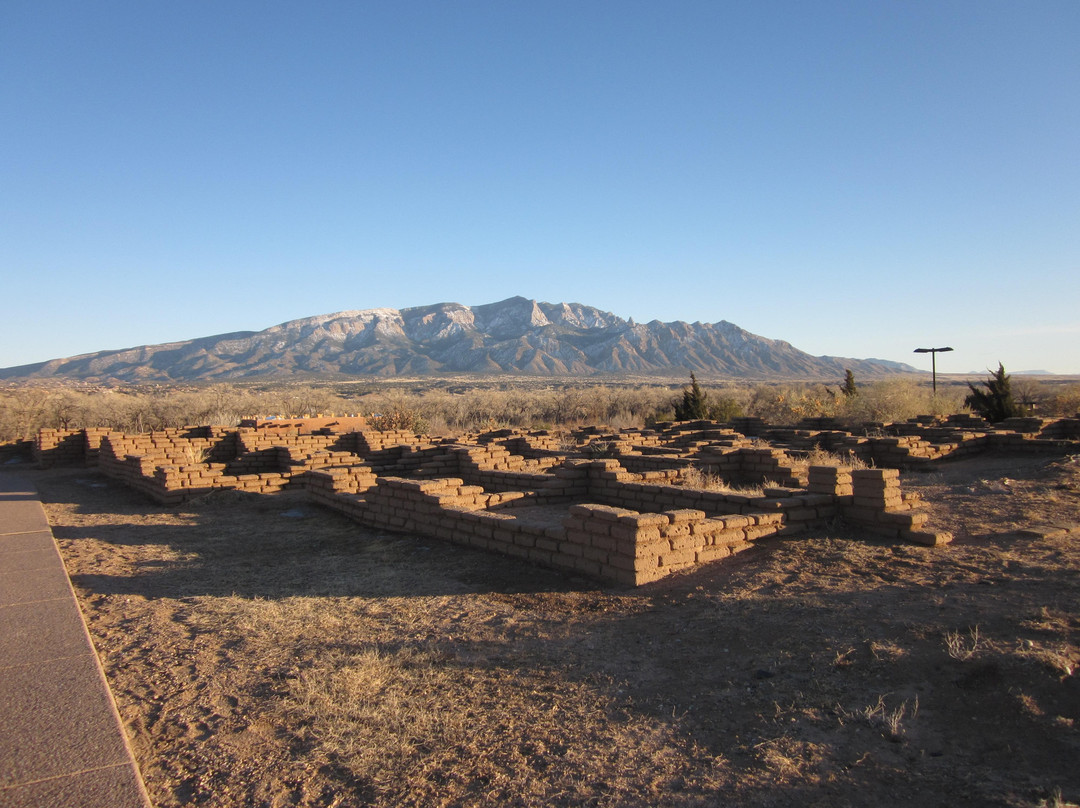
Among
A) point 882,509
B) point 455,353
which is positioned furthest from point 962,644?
point 455,353

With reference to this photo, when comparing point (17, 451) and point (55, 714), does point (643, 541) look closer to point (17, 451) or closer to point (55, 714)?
point (55, 714)

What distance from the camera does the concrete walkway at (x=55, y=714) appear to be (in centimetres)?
294

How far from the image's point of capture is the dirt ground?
3088 mm

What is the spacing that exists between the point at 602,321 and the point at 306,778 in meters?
199

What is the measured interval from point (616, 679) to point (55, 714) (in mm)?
3022

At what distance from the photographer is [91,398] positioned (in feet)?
101

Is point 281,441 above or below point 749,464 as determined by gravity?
above

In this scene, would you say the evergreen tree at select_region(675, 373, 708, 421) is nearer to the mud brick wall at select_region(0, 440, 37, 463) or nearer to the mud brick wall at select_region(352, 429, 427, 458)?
the mud brick wall at select_region(352, 429, 427, 458)

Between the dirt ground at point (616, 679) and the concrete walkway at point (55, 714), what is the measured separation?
20 cm

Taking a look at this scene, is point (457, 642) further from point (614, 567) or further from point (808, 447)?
point (808, 447)

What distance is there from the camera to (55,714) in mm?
3623

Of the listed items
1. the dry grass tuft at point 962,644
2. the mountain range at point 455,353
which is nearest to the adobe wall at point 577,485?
the dry grass tuft at point 962,644

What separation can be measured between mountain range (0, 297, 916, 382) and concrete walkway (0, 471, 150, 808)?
124250 millimetres

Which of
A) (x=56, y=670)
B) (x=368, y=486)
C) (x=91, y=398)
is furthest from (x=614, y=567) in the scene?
(x=91, y=398)
